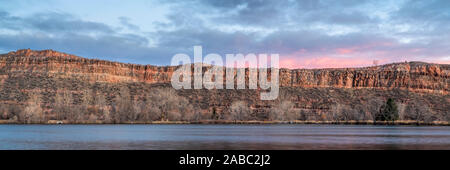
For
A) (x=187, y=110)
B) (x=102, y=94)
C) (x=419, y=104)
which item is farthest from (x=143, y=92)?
(x=419, y=104)

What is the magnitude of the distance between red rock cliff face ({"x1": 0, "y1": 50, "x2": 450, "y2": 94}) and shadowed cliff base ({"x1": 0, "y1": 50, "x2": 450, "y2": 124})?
0.73 ft

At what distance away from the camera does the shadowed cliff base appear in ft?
290

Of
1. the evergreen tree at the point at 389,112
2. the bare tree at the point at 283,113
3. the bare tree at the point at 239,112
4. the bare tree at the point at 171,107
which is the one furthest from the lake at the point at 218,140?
the bare tree at the point at 239,112

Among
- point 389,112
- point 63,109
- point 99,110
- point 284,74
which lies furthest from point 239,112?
point 284,74

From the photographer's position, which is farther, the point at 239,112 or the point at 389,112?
the point at 239,112

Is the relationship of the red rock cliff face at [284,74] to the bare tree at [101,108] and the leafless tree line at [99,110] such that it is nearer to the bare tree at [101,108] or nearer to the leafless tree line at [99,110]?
the leafless tree line at [99,110]

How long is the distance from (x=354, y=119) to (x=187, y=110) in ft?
106

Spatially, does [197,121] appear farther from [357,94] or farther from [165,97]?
[357,94]

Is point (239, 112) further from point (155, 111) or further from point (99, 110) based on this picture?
point (99, 110)

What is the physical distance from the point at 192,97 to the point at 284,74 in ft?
98.5

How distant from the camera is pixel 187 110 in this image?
9306cm

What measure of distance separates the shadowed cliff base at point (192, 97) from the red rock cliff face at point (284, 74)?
0.73 feet

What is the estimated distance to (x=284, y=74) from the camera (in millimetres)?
122812
